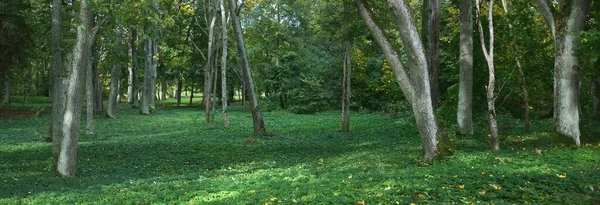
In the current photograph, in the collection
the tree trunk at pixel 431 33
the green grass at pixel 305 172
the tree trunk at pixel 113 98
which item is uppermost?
the tree trunk at pixel 431 33

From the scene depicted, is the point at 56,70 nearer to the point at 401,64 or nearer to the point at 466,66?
the point at 401,64

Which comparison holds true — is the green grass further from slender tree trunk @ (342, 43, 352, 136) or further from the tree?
slender tree trunk @ (342, 43, 352, 136)

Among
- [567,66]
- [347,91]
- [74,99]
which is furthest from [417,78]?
[347,91]

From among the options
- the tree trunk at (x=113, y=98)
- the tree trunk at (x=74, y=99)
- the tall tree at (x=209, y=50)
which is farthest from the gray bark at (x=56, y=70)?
the tree trunk at (x=113, y=98)

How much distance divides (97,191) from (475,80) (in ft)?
44.4

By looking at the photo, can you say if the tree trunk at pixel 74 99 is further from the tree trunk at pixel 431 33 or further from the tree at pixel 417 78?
the tree trunk at pixel 431 33

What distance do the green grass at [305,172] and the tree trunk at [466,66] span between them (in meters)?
0.66

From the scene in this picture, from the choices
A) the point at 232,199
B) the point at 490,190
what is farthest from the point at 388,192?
the point at 232,199

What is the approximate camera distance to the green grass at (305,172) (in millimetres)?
7234

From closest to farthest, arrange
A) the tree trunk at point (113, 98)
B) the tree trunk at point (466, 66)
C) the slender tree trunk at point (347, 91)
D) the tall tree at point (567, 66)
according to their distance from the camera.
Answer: the tall tree at point (567, 66) → the tree trunk at point (466, 66) → the slender tree trunk at point (347, 91) → the tree trunk at point (113, 98)

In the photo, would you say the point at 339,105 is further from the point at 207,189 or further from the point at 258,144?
the point at 207,189

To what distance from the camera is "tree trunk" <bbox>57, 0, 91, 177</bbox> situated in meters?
10.6

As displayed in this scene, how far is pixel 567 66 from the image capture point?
39.8 ft

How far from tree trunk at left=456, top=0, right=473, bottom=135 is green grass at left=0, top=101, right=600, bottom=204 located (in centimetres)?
66
